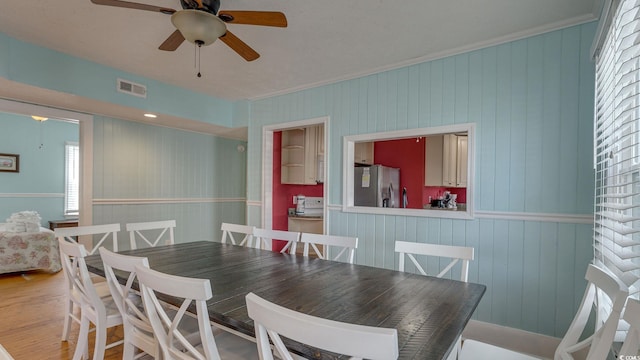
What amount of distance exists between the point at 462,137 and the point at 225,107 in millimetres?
3963

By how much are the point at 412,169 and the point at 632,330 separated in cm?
480

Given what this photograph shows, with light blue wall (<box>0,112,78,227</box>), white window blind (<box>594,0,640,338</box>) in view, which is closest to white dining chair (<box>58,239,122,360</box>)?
white window blind (<box>594,0,640,338</box>)

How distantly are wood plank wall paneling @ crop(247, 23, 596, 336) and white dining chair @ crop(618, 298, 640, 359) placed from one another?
1713 mm

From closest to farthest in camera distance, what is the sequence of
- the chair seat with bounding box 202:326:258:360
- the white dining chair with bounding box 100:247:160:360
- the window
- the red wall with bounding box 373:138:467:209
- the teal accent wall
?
the chair seat with bounding box 202:326:258:360
the white dining chair with bounding box 100:247:160:360
the teal accent wall
the red wall with bounding box 373:138:467:209
the window

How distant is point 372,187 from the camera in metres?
4.73

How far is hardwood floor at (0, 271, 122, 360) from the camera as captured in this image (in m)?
2.26

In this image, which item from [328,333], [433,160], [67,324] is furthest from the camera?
[433,160]

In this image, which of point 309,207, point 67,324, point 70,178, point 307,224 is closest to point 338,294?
point 67,324

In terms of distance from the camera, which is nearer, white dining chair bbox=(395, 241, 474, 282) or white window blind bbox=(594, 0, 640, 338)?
white window blind bbox=(594, 0, 640, 338)

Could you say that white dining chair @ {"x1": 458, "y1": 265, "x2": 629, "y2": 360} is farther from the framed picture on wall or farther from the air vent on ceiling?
the framed picture on wall

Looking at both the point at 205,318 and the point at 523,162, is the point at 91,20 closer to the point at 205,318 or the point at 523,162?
the point at 205,318

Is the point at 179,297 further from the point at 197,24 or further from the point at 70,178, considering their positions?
the point at 70,178

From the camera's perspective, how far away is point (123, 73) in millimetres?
3439

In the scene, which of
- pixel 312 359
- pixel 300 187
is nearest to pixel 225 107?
pixel 300 187
